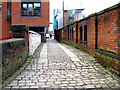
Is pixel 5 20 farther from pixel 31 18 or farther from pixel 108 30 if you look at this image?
pixel 108 30

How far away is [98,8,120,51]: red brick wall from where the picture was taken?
5887 millimetres

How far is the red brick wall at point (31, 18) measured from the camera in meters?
21.0

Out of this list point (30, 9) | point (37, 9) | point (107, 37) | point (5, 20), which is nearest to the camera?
point (107, 37)

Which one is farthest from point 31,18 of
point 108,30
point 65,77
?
point 65,77

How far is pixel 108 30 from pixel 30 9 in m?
16.5

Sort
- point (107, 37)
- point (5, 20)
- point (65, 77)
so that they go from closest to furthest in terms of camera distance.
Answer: point (65, 77) → point (107, 37) → point (5, 20)

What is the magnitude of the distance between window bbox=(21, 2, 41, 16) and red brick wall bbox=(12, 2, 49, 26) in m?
0.56

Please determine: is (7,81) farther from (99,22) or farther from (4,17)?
(4,17)

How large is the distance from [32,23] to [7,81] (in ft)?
57.0

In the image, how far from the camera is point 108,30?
21.5 ft

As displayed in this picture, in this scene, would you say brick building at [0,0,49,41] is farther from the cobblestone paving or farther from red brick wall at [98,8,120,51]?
the cobblestone paving

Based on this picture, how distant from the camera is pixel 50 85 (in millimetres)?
4617

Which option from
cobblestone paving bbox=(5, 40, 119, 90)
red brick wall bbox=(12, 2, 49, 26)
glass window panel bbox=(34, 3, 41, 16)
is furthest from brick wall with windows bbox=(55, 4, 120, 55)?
glass window panel bbox=(34, 3, 41, 16)

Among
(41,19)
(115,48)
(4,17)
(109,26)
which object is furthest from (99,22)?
(4,17)
